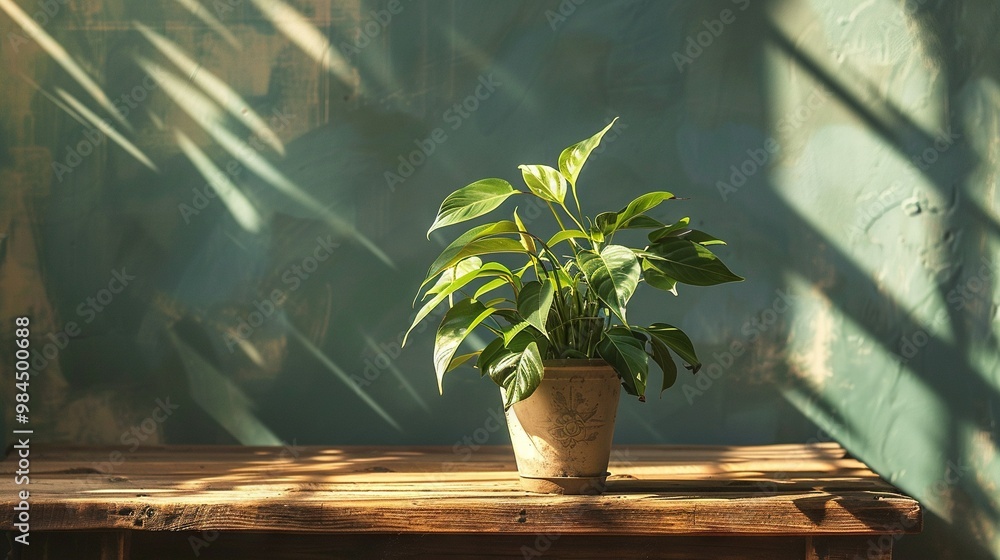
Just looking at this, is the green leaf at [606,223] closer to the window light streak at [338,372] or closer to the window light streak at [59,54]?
the window light streak at [338,372]

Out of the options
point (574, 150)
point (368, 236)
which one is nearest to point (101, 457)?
point (368, 236)

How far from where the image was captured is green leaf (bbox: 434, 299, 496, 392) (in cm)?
158

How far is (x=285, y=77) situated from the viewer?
7.56 ft

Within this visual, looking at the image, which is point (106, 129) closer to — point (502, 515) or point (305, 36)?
point (305, 36)

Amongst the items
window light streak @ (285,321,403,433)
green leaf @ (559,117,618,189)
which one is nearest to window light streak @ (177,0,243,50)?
window light streak @ (285,321,403,433)

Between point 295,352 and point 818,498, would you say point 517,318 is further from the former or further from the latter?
point 295,352

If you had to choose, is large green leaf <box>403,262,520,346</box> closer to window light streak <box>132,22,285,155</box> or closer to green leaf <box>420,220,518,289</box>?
green leaf <box>420,220,518,289</box>

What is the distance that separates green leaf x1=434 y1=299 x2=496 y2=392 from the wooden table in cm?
25

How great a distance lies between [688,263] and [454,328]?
441mm

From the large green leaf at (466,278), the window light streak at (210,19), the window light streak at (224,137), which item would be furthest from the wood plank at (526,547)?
the window light streak at (210,19)

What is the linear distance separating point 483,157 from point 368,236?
368 millimetres

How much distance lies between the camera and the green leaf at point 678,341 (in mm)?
1645

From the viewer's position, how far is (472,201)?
1610 mm

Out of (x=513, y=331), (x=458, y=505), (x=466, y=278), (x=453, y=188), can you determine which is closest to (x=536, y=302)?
(x=513, y=331)
